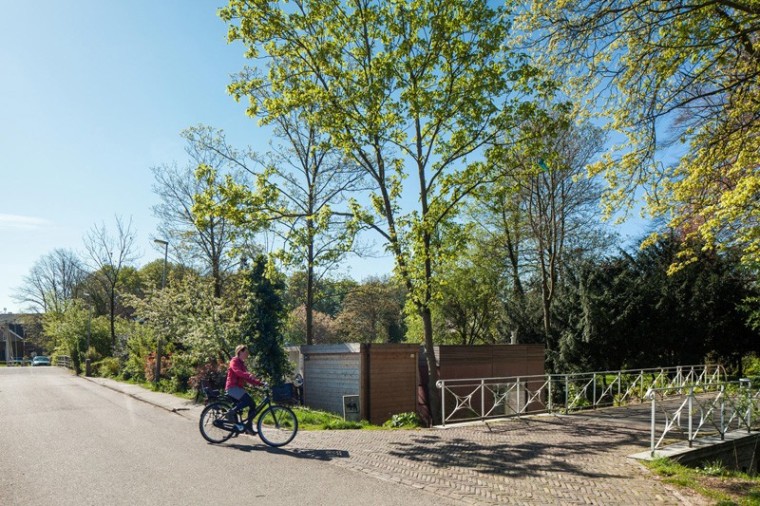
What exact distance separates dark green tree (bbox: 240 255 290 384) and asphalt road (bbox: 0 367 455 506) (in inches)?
241

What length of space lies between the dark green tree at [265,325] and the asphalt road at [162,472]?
612 cm

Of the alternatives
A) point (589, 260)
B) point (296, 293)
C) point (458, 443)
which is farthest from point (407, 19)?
point (296, 293)

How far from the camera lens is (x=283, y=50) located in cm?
1430

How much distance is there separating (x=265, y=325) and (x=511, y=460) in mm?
11285

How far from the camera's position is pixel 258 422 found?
934 cm

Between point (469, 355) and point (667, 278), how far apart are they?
39.0 ft

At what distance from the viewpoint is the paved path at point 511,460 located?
6660mm

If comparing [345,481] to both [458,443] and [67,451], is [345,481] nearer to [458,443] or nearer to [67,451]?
[458,443]

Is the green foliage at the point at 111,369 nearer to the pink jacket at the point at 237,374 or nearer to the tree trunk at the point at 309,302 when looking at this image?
the tree trunk at the point at 309,302

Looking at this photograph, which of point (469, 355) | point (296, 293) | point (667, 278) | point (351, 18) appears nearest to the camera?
point (351, 18)

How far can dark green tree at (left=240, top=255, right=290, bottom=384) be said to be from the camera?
1781 cm

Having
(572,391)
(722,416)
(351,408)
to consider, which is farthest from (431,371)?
(572,391)

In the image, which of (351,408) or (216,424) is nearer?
(216,424)

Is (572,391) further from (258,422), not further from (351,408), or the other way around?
(258,422)
